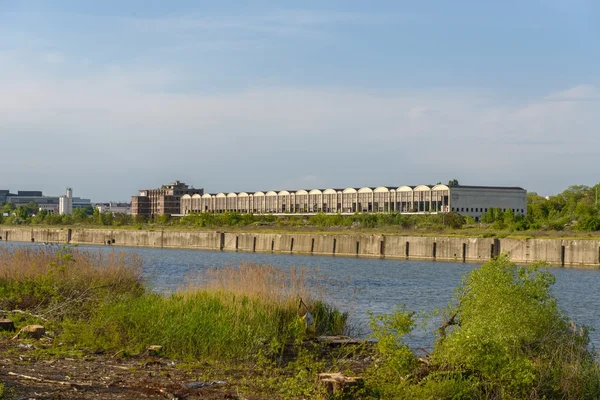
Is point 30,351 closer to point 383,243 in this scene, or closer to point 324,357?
point 324,357

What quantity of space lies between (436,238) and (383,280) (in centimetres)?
2889

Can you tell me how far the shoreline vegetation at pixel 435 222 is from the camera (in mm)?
78938

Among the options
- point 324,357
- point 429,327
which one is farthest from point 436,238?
point 324,357

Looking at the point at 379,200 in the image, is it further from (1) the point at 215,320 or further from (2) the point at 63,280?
(1) the point at 215,320

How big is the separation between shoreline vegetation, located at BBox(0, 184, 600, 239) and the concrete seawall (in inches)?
267

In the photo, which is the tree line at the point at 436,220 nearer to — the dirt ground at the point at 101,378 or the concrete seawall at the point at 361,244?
the concrete seawall at the point at 361,244

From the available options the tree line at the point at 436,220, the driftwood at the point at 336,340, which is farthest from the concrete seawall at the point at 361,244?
the driftwood at the point at 336,340

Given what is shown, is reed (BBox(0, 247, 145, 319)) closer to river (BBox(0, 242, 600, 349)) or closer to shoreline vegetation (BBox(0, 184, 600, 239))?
river (BBox(0, 242, 600, 349))

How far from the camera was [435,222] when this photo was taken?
108 m

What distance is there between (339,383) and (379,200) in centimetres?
13688

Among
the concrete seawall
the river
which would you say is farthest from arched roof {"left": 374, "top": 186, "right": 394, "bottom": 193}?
the river

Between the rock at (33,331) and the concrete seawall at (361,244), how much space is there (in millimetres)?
28621

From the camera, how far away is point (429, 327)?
1914 centimetres

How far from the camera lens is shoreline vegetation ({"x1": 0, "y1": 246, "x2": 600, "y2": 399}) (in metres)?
11.0
